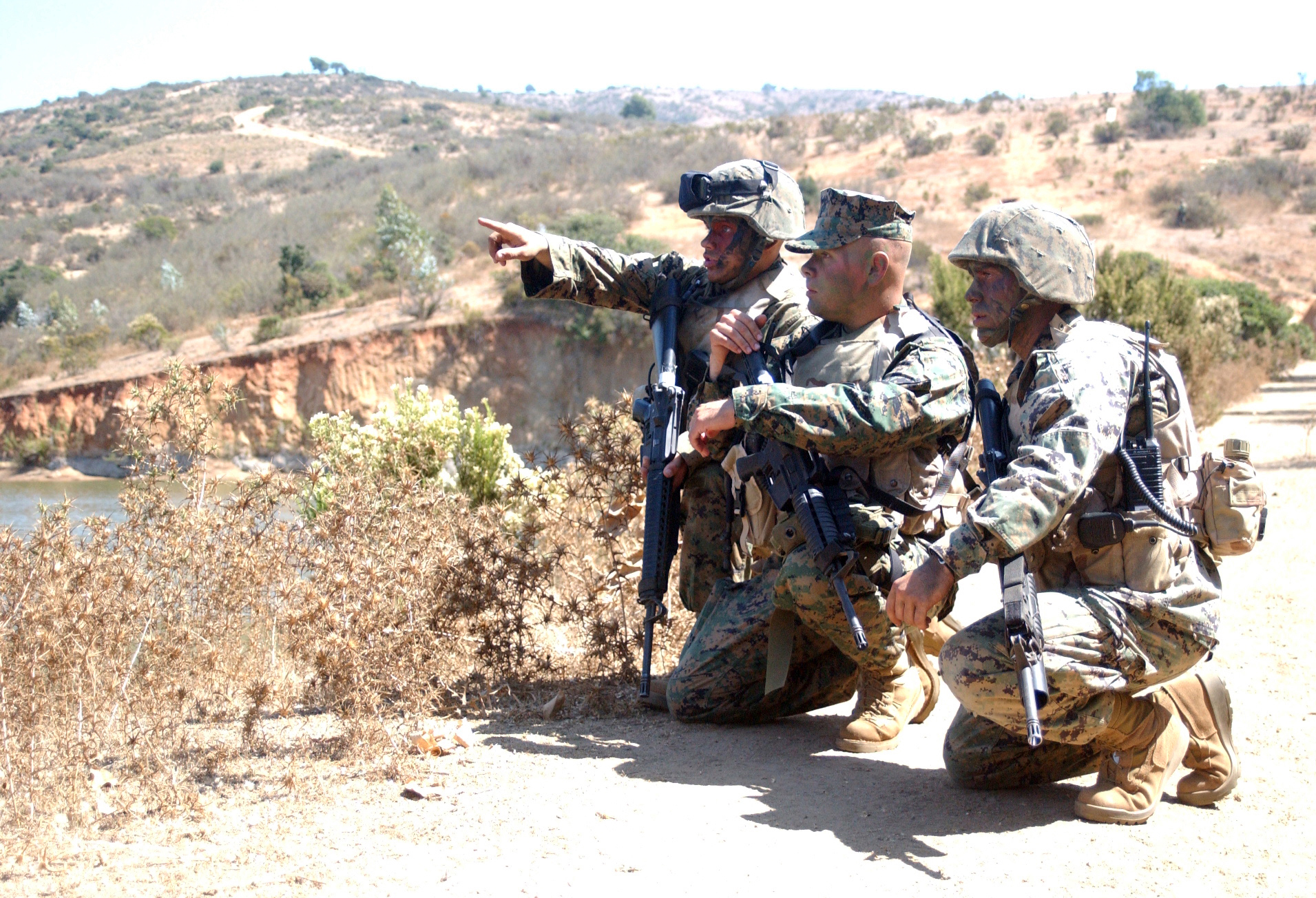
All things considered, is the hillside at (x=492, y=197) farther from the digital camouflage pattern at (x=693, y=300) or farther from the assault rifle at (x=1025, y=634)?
the assault rifle at (x=1025, y=634)

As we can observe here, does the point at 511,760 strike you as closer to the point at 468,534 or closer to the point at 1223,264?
the point at 468,534

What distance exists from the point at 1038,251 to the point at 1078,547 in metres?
0.92

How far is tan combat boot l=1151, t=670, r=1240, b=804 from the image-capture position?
3.30m

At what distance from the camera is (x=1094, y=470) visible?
293 centimetres

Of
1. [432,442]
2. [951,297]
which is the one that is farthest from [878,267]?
[951,297]

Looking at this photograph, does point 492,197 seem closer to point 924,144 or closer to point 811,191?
point 811,191

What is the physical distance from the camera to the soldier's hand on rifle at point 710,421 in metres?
3.63

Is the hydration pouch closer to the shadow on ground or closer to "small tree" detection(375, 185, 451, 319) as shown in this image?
the shadow on ground

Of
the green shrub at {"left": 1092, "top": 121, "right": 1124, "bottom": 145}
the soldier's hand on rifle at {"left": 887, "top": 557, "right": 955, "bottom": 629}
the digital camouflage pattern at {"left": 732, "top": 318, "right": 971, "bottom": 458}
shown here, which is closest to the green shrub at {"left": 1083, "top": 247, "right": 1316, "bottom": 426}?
the digital camouflage pattern at {"left": 732, "top": 318, "right": 971, "bottom": 458}

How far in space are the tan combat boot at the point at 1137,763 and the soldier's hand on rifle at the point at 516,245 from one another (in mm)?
2824

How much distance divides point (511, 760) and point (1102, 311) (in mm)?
11351

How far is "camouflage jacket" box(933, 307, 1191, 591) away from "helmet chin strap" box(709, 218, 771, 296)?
1373 mm

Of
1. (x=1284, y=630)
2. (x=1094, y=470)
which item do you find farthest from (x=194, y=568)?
(x=1284, y=630)

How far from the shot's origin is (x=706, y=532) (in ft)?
15.0
